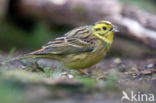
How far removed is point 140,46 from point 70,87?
5.24 m

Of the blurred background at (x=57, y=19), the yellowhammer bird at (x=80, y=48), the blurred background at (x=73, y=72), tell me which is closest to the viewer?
the blurred background at (x=73, y=72)

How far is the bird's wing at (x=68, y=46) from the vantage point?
7.01 metres

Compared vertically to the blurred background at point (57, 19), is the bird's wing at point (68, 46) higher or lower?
lower

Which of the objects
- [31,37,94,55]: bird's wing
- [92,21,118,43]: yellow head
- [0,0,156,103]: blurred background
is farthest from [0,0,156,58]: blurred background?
[31,37,94,55]: bird's wing

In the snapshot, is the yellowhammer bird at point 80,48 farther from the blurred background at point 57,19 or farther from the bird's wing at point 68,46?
the blurred background at point 57,19

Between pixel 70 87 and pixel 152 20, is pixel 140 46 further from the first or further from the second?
pixel 70 87

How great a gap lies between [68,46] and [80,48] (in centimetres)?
17

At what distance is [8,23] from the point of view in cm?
1215

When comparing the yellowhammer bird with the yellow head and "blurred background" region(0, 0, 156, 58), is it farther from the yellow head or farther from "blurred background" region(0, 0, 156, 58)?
"blurred background" region(0, 0, 156, 58)

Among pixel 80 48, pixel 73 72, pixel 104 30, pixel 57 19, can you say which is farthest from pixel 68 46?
pixel 57 19

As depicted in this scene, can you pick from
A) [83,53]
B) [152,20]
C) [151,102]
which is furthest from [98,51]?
[152,20]

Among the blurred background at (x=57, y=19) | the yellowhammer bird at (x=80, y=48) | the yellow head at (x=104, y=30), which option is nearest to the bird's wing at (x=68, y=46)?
the yellowhammer bird at (x=80, y=48)

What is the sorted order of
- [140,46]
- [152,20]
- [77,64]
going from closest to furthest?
[77,64], [152,20], [140,46]

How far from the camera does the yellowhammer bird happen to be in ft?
23.0
